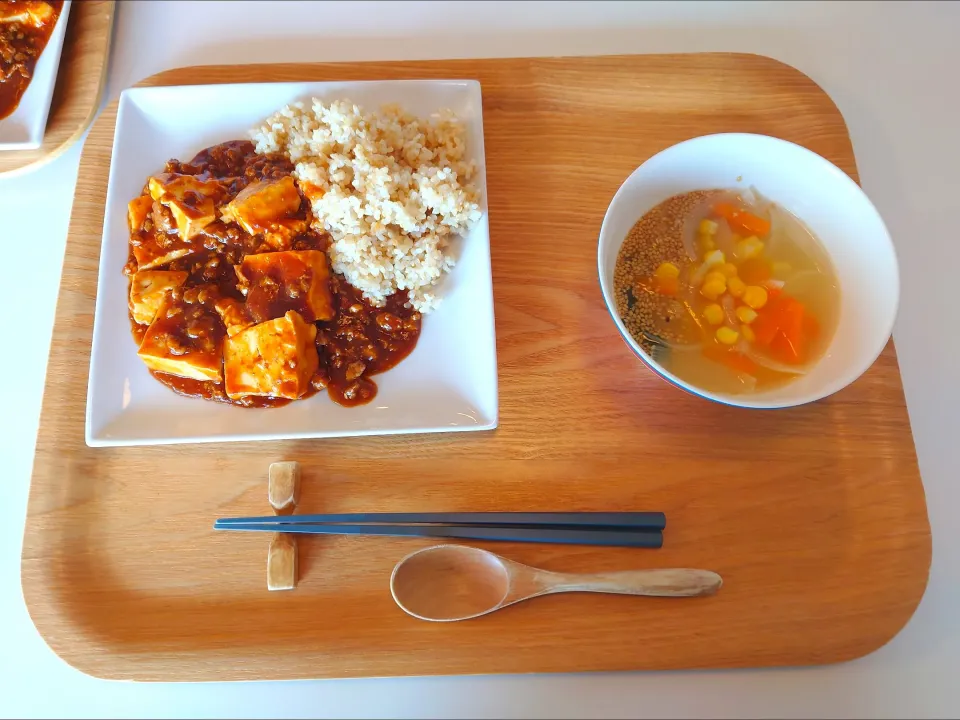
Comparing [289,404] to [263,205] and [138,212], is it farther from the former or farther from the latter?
[138,212]

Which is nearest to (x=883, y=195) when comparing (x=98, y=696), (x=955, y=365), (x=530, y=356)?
(x=955, y=365)

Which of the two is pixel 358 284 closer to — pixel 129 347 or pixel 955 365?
pixel 129 347

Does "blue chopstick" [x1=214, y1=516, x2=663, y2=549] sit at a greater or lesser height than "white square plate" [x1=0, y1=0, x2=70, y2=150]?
lesser

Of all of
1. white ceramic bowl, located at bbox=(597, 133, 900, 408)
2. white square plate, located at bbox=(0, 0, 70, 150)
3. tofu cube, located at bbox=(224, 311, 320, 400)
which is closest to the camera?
white ceramic bowl, located at bbox=(597, 133, 900, 408)

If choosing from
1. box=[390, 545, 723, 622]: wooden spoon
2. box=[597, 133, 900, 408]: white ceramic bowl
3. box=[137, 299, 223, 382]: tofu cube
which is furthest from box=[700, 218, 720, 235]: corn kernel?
box=[137, 299, 223, 382]: tofu cube

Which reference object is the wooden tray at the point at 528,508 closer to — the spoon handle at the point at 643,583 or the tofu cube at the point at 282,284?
the spoon handle at the point at 643,583

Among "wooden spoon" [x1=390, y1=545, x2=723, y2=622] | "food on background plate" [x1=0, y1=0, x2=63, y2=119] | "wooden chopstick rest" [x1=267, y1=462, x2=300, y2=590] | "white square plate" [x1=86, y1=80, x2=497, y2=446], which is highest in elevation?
"food on background plate" [x1=0, y1=0, x2=63, y2=119]

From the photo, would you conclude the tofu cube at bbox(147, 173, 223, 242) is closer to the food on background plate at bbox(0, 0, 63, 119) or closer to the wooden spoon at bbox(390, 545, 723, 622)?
the food on background plate at bbox(0, 0, 63, 119)

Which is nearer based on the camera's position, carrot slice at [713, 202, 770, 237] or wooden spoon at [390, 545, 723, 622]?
wooden spoon at [390, 545, 723, 622]
